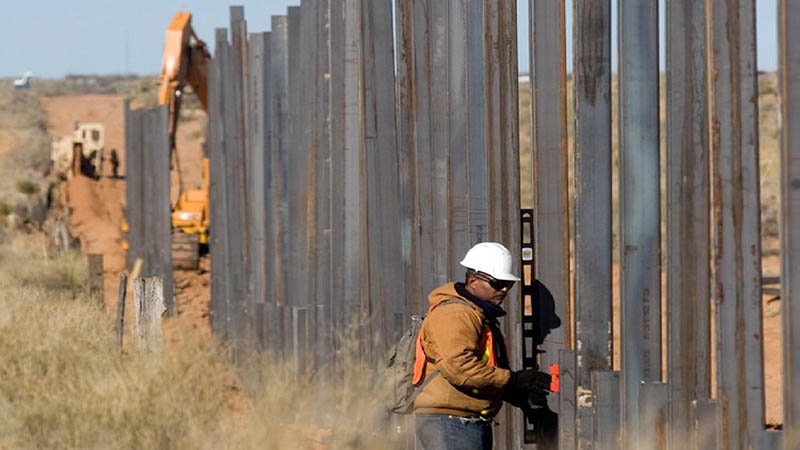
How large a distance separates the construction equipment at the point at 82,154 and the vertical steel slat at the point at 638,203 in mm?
29861

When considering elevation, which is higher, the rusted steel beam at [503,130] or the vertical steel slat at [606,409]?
the rusted steel beam at [503,130]

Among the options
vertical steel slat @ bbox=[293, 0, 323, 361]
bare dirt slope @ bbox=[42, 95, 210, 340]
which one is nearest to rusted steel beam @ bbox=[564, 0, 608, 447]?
vertical steel slat @ bbox=[293, 0, 323, 361]

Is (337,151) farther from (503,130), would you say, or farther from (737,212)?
(737,212)

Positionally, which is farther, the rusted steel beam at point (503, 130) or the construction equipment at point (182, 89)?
the construction equipment at point (182, 89)

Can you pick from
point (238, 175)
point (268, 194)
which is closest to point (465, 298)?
point (268, 194)

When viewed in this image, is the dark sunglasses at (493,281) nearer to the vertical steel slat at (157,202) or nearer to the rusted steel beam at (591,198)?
the rusted steel beam at (591,198)

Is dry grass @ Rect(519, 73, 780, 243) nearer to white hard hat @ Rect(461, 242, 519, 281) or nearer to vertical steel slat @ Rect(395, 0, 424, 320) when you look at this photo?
vertical steel slat @ Rect(395, 0, 424, 320)

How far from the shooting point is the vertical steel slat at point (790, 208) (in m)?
5.50

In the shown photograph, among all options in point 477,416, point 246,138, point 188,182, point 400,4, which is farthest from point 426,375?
point 188,182

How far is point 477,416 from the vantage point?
21.3 feet

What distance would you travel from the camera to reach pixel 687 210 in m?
6.19

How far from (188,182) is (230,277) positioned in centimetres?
3035

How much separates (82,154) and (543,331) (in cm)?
2946

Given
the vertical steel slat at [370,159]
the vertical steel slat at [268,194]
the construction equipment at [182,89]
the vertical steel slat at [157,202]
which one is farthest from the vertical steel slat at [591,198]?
the construction equipment at [182,89]
